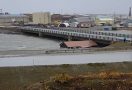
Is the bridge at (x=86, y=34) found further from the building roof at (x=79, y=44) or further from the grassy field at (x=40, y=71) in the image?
the grassy field at (x=40, y=71)

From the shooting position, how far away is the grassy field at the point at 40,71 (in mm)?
16562

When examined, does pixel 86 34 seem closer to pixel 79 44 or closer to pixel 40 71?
pixel 79 44

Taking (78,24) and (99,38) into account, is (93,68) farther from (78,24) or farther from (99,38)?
(78,24)

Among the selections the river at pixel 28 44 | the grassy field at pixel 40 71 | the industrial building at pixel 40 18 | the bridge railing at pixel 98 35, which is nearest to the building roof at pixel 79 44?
the bridge railing at pixel 98 35

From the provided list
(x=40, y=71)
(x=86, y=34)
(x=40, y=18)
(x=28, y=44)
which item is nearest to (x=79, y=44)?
(x=86, y=34)

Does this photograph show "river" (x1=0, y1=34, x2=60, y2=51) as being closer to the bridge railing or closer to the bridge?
the bridge

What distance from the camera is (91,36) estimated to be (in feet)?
176

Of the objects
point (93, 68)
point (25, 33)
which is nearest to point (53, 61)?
point (93, 68)

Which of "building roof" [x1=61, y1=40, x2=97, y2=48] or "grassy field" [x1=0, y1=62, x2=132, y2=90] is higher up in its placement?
"grassy field" [x1=0, y1=62, x2=132, y2=90]

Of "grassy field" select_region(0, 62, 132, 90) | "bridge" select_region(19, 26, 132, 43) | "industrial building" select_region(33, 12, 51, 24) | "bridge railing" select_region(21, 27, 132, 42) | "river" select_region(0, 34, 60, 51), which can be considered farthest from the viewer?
"industrial building" select_region(33, 12, 51, 24)

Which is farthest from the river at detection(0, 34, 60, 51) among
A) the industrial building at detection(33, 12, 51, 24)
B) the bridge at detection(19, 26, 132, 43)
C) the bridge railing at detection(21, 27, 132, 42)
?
the industrial building at detection(33, 12, 51, 24)

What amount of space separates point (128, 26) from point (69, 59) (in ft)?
241

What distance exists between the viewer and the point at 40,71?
18.6 metres

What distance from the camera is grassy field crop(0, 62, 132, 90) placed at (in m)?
16.6
